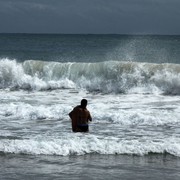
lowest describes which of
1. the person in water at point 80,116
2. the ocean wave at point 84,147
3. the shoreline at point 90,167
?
the shoreline at point 90,167

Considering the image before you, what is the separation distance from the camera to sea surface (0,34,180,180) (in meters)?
9.79

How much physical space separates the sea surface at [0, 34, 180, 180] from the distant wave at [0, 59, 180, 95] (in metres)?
0.04

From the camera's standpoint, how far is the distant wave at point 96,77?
23016mm

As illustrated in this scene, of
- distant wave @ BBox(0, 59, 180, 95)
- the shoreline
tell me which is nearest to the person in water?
the shoreline

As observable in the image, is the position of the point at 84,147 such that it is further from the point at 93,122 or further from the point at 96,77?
the point at 96,77

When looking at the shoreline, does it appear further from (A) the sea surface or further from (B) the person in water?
(B) the person in water

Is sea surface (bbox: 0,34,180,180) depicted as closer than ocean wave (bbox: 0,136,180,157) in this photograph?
Yes

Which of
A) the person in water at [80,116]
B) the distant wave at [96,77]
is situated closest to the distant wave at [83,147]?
the person in water at [80,116]

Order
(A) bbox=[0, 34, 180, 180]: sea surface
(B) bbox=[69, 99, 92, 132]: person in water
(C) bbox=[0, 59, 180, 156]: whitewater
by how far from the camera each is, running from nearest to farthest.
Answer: (A) bbox=[0, 34, 180, 180]: sea surface, (C) bbox=[0, 59, 180, 156]: whitewater, (B) bbox=[69, 99, 92, 132]: person in water

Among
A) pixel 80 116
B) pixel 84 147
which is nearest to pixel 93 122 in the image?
pixel 80 116

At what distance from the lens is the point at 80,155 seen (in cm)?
1075

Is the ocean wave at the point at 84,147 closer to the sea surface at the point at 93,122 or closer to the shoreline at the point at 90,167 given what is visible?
the sea surface at the point at 93,122

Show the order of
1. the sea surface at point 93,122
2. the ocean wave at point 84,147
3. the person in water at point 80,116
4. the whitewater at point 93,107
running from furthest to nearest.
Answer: the person in water at point 80,116, the whitewater at point 93,107, the ocean wave at point 84,147, the sea surface at point 93,122

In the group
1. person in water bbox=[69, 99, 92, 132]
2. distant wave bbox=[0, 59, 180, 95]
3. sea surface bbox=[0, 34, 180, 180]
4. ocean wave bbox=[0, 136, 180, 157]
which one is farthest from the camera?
distant wave bbox=[0, 59, 180, 95]
